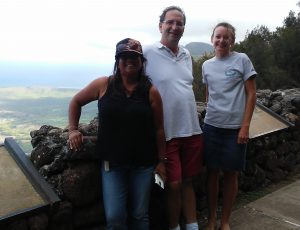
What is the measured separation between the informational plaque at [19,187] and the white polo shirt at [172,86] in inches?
41.3

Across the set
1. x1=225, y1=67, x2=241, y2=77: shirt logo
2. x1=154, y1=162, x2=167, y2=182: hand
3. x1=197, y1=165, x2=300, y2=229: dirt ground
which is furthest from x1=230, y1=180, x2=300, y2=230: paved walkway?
x1=225, y1=67, x2=241, y2=77: shirt logo

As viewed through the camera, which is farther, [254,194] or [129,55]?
[254,194]

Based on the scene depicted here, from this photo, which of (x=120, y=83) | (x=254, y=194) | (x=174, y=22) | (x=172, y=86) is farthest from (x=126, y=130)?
(x=254, y=194)

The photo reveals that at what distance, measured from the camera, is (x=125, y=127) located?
2.74 meters

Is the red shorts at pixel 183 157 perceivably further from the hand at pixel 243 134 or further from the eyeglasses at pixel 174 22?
the eyeglasses at pixel 174 22

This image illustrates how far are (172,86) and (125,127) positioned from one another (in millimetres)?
600

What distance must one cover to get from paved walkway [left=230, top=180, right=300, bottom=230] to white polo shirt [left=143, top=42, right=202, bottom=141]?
1424 mm

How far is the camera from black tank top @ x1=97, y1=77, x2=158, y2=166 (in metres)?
2.73

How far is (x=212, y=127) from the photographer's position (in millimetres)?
3664

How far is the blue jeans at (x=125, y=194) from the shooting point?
280 centimetres

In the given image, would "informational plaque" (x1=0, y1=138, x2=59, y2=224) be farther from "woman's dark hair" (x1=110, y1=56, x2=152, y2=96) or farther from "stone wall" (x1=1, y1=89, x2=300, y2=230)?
"woman's dark hair" (x1=110, y1=56, x2=152, y2=96)

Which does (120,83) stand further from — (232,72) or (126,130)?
(232,72)

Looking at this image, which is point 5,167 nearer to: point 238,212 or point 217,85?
point 217,85

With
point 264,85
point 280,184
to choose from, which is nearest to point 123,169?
point 280,184
